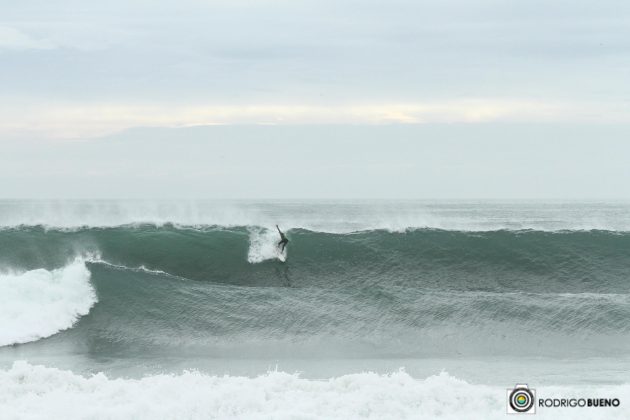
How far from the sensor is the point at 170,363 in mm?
12203

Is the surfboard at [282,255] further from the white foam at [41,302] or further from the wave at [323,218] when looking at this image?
the white foam at [41,302]

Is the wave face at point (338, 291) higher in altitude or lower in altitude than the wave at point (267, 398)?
higher

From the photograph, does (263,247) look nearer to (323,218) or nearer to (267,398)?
(267,398)

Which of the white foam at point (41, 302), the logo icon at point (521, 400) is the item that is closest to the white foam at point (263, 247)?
the white foam at point (41, 302)

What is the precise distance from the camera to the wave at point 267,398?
27.3 feet

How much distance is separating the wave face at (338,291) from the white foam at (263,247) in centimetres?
7

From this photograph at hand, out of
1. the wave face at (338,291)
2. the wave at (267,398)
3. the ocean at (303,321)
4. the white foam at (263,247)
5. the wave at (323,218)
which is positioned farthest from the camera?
the wave at (323,218)

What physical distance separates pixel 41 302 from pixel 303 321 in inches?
234

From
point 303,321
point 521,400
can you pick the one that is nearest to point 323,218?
point 303,321

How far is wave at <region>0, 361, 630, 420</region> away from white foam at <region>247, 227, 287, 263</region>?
11.9 metres

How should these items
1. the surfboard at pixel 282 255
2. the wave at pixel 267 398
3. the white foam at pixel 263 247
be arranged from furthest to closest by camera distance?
the white foam at pixel 263 247 → the surfboard at pixel 282 255 → the wave at pixel 267 398

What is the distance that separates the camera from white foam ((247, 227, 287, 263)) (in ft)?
69.7

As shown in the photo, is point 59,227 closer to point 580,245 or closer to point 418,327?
point 418,327

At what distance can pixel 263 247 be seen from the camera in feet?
71.7
